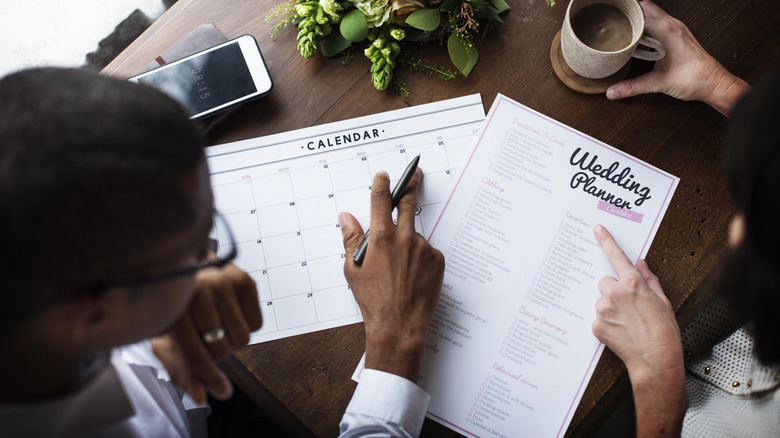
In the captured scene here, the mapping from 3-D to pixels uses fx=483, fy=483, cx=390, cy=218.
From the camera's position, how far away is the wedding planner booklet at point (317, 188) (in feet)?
2.65

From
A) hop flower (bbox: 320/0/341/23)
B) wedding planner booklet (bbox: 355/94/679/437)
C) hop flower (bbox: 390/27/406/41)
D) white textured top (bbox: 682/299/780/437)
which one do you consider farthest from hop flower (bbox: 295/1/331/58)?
white textured top (bbox: 682/299/780/437)

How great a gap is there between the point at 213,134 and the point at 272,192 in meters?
0.15

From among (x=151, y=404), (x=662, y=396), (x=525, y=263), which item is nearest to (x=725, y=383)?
(x=662, y=396)

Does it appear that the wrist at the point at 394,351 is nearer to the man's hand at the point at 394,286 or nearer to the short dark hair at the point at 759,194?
the man's hand at the point at 394,286

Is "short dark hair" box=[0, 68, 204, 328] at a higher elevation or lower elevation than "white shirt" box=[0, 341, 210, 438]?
higher

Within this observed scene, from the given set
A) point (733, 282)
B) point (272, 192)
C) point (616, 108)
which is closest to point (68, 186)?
point (272, 192)

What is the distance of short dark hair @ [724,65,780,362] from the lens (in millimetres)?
457

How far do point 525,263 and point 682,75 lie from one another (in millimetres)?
417

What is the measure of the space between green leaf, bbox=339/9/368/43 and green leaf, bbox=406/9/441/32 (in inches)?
3.0

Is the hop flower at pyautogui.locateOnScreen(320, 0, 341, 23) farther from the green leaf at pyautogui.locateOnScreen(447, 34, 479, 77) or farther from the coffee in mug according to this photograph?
the coffee in mug

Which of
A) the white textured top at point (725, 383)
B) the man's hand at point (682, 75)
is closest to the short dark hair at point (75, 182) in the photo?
the man's hand at point (682, 75)

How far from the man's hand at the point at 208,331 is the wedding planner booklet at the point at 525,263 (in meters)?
0.30

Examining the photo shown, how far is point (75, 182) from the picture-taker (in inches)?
15.5

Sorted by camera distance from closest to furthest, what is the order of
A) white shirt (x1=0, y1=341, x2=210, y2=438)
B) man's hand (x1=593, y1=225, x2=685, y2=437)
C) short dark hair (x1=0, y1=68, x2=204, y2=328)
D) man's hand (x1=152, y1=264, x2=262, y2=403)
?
1. short dark hair (x1=0, y1=68, x2=204, y2=328)
2. white shirt (x1=0, y1=341, x2=210, y2=438)
3. man's hand (x1=152, y1=264, x2=262, y2=403)
4. man's hand (x1=593, y1=225, x2=685, y2=437)
